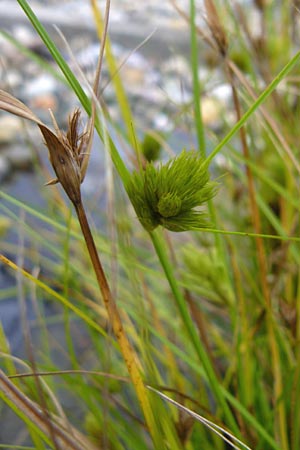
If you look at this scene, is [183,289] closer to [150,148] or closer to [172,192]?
[150,148]

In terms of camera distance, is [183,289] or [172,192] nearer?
[172,192]

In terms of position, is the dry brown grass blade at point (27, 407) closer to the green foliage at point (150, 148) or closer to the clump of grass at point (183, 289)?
the clump of grass at point (183, 289)

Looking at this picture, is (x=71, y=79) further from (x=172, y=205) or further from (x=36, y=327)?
(x=36, y=327)

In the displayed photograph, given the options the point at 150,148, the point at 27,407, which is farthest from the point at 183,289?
the point at 27,407

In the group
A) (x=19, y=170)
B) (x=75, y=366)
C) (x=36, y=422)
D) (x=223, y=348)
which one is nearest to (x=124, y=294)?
(x=223, y=348)

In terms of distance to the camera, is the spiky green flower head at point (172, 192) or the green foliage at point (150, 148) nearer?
the spiky green flower head at point (172, 192)

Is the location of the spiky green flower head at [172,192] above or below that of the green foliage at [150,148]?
below

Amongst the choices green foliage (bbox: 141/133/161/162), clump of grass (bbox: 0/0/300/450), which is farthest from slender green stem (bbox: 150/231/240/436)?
green foliage (bbox: 141/133/161/162)

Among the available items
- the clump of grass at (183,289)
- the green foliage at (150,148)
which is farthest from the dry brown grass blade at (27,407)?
the green foliage at (150,148)
